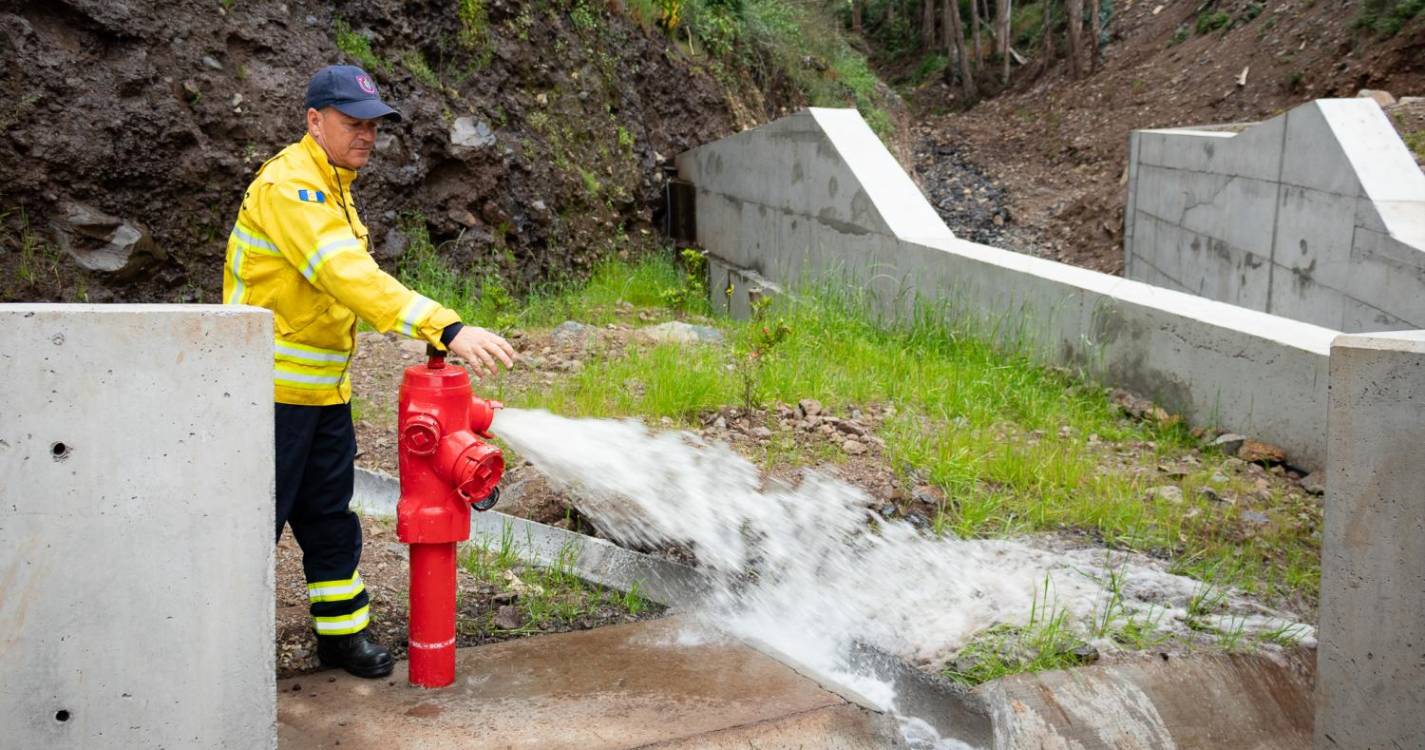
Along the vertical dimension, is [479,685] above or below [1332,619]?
below

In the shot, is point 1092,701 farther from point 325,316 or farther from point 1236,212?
point 1236,212

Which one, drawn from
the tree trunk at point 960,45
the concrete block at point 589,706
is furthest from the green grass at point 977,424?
the tree trunk at point 960,45

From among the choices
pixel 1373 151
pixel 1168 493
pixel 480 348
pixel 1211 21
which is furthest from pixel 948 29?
pixel 480 348

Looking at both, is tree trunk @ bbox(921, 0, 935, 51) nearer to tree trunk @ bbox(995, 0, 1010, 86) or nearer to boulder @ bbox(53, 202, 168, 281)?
tree trunk @ bbox(995, 0, 1010, 86)

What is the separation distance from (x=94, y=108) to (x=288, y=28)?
168 centimetres

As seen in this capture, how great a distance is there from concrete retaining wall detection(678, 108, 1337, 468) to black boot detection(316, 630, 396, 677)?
3.96 m

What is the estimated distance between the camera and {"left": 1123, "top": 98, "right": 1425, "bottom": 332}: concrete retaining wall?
7855mm

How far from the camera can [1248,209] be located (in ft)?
33.6

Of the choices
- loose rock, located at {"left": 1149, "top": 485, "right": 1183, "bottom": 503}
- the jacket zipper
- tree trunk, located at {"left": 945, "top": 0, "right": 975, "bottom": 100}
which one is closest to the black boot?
the jacket zipper

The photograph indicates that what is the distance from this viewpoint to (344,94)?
3.10m

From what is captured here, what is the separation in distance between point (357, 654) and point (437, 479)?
0.63m

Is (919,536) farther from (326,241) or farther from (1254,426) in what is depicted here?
(326,241)

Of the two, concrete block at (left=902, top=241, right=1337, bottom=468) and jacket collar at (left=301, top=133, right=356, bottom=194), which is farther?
concrete block at (left=902, top=241, right=1337, bottom=468)

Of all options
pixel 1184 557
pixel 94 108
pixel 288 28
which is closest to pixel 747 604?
pixel 1184 557
